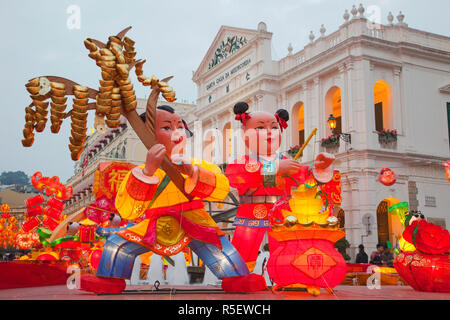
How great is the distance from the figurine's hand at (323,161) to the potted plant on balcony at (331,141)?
10189 millimetres

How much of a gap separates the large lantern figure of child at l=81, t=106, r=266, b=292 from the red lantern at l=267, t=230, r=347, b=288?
32 cm

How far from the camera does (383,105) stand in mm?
15398

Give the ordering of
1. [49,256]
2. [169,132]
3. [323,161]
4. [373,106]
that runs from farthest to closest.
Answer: [373,106], [49,256], [323,161], [169,132]

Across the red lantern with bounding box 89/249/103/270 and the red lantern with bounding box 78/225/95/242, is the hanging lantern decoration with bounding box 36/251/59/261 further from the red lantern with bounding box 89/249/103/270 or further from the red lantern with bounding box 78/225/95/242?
the red lantern with bounding box 89/249/103/270

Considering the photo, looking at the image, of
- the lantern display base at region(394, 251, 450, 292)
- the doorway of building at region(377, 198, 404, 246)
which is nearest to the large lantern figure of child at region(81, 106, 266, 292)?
the lantern display base at region(394, 251, 450, 292)

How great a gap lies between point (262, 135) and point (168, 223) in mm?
1612

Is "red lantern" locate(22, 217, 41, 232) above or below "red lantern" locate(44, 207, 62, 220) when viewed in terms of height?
below

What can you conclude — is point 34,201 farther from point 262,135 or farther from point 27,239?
point 262,135

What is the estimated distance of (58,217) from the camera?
41.7 ft

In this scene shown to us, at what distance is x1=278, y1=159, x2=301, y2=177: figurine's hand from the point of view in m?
4.84

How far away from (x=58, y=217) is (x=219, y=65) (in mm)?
10259

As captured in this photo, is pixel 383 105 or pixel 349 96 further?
pixel 383 105

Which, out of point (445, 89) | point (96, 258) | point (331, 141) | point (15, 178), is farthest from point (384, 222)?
point (15, 178)

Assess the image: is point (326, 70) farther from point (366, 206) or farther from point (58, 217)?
point (58, 217)
